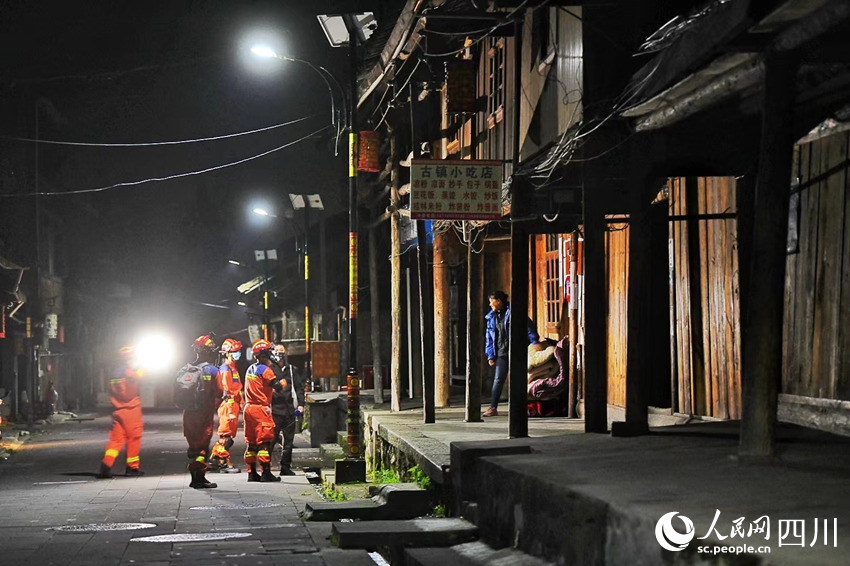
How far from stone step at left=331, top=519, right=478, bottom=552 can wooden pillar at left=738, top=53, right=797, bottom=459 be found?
131 inches

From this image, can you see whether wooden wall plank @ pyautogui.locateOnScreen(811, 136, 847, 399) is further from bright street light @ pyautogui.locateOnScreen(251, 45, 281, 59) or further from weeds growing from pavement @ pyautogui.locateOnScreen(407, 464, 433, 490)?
bright street light @ pyautogui.locateOnScreen(251, 45, 281, 59)

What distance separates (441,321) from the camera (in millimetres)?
20203

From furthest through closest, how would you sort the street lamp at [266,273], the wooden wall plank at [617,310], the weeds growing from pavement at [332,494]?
the street lamp at [266,273] < the wooden wall plank at [617,310] < the weeds growing from pavement at [332,494]

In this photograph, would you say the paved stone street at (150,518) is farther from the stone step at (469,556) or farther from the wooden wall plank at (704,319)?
the wooden wall plank at (704,319)

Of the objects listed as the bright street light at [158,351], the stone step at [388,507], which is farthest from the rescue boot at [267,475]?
the bright street light at [158,351]

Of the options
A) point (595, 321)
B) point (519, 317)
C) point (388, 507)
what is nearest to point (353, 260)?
point (519, 317)

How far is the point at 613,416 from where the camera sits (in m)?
15.9

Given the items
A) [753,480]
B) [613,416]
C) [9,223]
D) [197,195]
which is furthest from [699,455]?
[197,195]

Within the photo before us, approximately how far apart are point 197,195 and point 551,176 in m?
59.2

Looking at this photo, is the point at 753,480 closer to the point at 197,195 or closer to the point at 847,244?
the point at 847,244

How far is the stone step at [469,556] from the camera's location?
841cm

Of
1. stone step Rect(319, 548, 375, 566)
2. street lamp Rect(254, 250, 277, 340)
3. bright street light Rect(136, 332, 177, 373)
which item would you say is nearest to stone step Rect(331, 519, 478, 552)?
stone step Rect(319, 548, 375, 566)
